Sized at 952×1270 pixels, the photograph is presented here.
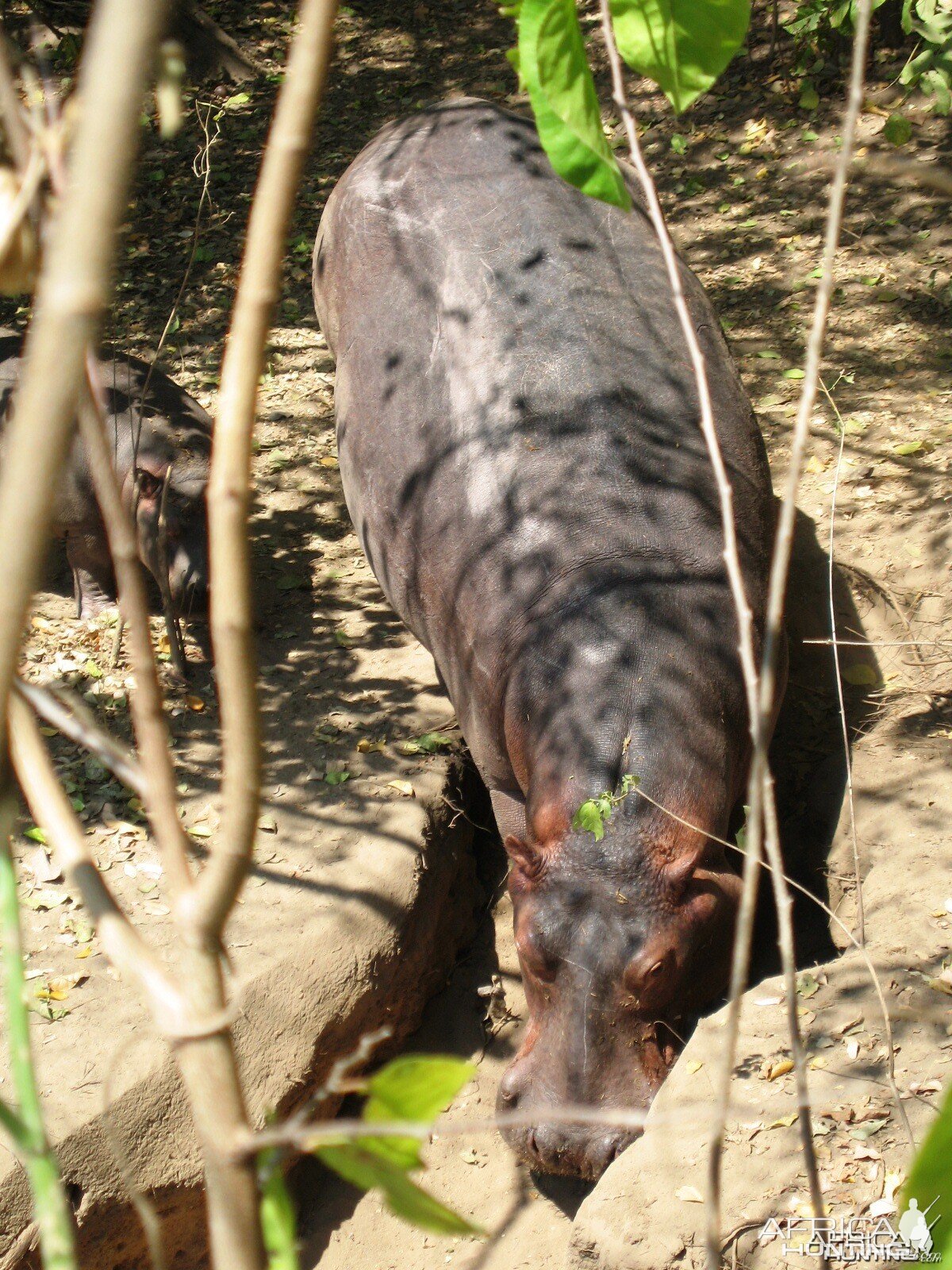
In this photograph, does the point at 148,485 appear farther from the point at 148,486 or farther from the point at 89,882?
the point at 89,882

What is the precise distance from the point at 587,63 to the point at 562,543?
119 inches

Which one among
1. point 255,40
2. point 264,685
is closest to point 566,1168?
point 264,685

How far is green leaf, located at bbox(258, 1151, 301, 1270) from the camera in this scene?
0.79 meters

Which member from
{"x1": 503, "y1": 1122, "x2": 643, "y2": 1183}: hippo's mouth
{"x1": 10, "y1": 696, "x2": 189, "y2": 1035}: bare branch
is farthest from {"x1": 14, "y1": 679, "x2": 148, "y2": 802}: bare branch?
{"x1": 503, "y1": 1122, "x2": 643, "y2": 1183}: hippo's mouth

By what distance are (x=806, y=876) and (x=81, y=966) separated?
2.56 m

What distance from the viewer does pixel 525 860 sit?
3607 millimetres

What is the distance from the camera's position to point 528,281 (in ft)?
14.8

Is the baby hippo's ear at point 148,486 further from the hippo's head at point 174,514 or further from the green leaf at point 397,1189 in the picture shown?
the green leaf at point 397,1189

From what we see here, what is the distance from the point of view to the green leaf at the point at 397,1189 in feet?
2.44

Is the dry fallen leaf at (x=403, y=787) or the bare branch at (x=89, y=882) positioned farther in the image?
the dry fallen leaf at (x=403, y=787)

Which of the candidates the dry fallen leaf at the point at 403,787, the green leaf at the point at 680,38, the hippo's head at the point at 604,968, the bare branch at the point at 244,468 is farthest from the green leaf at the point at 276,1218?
the dry fallen leaf at the point at 403,787

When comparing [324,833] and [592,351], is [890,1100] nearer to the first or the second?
[324,833]

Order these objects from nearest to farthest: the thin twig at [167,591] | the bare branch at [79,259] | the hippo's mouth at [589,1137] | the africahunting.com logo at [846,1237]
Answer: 1. the bare branch at [79,259]
2. the africahunting.com logo at [846,1237]
3. the hippo's mouth at [589,1137]
4. the thin twig at [167,591]

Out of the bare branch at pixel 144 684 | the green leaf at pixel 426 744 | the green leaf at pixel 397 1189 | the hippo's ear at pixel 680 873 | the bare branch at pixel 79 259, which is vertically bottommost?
the green leaf at pixel 426 744
